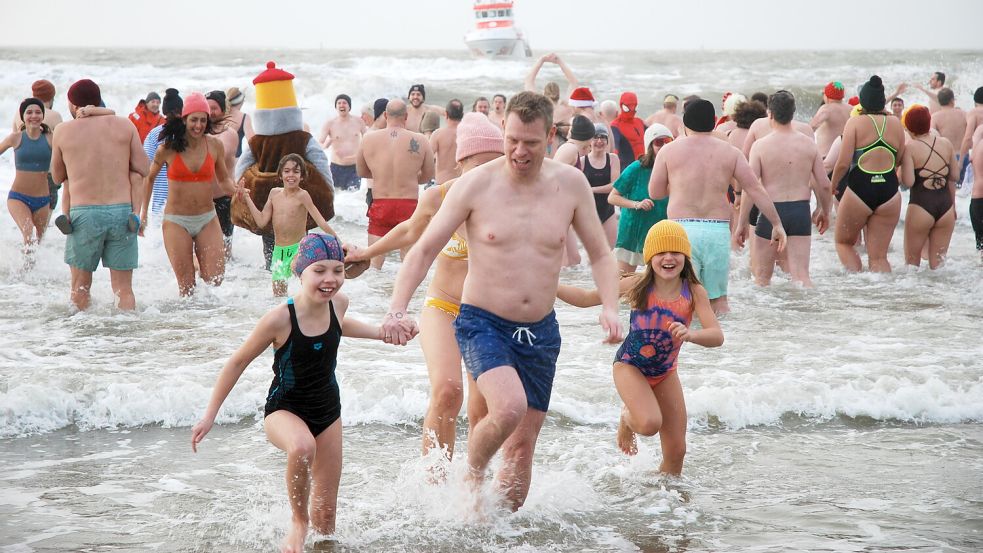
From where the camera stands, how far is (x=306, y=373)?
4262 mm

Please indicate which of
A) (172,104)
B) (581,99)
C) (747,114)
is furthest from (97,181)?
(747,114)

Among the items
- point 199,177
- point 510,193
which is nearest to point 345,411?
point 510,193

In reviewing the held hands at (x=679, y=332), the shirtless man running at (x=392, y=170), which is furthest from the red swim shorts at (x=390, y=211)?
the held hands at (x=679, y=332)

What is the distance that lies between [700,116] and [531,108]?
3.66 metres

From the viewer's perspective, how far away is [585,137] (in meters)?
10.5

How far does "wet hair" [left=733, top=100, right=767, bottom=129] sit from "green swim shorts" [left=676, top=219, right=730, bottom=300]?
418 centimetres

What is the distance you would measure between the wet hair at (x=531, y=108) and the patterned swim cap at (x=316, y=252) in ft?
3.04

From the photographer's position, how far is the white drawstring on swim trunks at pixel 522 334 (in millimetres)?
4406

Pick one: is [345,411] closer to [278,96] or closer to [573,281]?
[278,96]

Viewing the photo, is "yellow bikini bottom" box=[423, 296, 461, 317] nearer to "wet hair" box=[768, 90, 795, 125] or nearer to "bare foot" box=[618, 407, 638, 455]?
"bare foot" box=[618, 407, 638, 455]

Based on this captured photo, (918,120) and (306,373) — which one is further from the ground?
(918,120)

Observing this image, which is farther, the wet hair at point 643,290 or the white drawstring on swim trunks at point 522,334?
the wet hair at point 643,290

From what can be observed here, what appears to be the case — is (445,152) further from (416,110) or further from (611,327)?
(611,327)

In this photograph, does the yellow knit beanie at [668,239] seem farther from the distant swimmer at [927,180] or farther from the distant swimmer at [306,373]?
the distant swimmer at [927,180]
